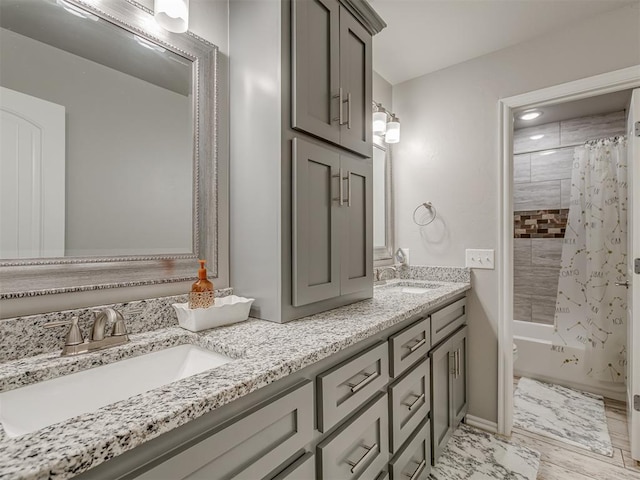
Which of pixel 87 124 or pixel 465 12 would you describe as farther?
pixel 465 12

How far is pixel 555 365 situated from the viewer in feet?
9.02

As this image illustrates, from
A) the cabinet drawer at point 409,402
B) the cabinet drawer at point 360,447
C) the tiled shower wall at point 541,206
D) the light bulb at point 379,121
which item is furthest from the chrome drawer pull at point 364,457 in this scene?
the tiled shower wall at point 541,206

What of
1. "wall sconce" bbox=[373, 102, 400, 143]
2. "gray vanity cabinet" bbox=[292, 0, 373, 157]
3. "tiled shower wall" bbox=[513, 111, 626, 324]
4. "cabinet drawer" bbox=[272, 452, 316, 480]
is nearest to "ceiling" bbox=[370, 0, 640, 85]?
"wall sconce" bbox=[373, 102, 400, 143]

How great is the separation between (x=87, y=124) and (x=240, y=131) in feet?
1.69

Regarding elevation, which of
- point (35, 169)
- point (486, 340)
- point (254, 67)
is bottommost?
point (486, 340)

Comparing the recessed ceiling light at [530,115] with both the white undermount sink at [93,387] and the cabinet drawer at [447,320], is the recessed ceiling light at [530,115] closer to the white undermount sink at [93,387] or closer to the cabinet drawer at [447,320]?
the cabinet drawer at [447,320]

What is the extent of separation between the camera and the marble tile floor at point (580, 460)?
1.71 meters

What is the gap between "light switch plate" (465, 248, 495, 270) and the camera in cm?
215

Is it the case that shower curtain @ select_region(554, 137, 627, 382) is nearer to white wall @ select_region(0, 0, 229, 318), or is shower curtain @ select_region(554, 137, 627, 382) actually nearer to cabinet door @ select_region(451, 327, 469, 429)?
cabinet door @ select_region(451, 327, 469, 429)

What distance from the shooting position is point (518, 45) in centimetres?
209

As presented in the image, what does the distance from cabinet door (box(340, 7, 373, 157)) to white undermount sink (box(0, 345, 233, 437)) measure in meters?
1.02

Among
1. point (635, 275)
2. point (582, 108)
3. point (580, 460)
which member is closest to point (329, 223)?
point (635, 275)

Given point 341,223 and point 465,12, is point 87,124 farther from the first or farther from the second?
point 465,12

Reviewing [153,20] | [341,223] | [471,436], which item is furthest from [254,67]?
[471,436]
